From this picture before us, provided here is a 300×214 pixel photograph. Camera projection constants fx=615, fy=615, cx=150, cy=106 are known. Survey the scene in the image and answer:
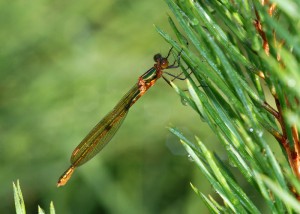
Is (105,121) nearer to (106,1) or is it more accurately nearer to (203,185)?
(106,1)

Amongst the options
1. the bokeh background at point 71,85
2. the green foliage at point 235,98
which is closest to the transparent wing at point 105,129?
the bokeh background at point 71,85

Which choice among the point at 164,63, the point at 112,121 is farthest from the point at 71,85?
the point at 164,63

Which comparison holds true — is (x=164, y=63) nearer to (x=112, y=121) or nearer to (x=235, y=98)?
(x=112, y=121)

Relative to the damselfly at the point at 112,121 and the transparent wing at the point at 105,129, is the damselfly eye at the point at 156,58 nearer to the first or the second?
the damselfly at the point at 112,121

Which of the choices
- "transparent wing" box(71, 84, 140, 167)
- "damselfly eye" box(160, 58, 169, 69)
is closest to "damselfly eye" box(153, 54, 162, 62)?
"damselfly eye" box(160, 58, 169, 69)

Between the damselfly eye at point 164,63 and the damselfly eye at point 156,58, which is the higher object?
the damselfly eye at point 156,58

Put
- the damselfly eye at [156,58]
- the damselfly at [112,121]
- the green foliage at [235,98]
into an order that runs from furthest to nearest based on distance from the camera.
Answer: the damselfly at [112,121], the damselfly eye at [156,58], the green foliage at [235,98]

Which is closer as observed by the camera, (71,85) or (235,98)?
(235,98)
